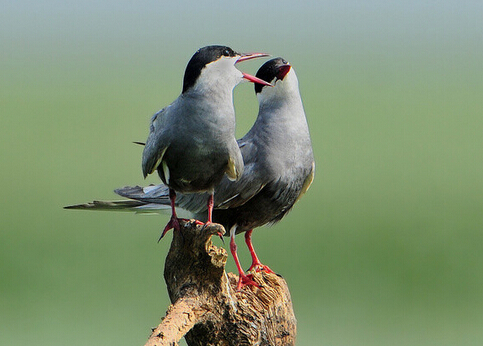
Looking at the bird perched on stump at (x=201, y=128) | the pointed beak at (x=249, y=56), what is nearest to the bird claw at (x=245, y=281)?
the bird perched on stump at (x=201, y=128)

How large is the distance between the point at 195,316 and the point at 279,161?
1628 mm

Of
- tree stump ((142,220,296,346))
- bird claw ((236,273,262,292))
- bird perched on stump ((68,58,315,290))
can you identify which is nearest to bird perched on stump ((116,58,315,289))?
bird perched on stump ((68,58,315,290))

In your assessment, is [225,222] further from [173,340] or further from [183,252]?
[173,340]

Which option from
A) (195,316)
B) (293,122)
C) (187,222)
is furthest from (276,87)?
(195,316)

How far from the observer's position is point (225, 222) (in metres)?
5.39

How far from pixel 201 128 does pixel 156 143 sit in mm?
322

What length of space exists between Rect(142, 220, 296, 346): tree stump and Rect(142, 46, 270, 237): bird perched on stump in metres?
0.18

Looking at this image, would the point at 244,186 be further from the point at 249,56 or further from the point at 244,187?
the point at 249,56

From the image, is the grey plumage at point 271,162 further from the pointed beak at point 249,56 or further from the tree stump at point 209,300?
the tree stump at point 209,300

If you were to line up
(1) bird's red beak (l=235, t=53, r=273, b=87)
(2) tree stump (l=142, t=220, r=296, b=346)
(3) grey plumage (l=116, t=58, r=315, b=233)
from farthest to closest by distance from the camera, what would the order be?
(3) grey plumage (l=116, t=58, r=315, b=233) → (1) bird's red beak (l=235, t=53, r=273, b=87) → (2) tree stump (l=142, t=220, r=296, b=346)

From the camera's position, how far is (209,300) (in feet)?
13.2

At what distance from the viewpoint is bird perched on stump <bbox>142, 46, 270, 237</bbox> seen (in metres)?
4.17

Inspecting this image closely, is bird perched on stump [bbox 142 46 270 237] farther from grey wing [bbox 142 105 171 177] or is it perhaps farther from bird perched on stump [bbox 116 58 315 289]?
bird perched on stump [bbox 116 58 315 289]

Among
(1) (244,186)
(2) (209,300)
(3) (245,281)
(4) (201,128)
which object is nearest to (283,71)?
(1) (244,186)
